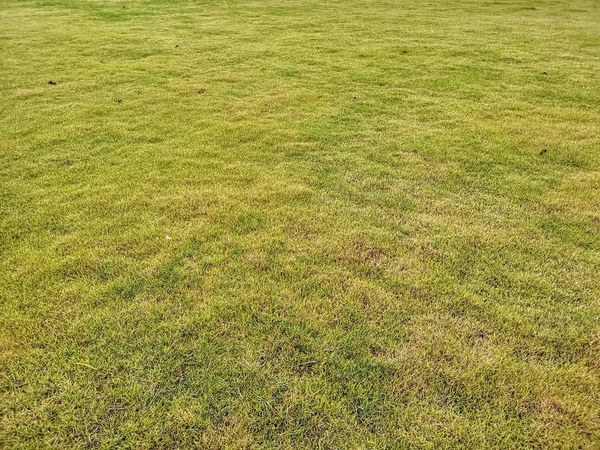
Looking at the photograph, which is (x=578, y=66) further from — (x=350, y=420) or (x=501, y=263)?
(x=350, y=420)

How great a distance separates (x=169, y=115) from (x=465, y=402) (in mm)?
6372

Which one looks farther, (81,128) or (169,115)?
(169,115)

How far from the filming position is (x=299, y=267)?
3.46 m

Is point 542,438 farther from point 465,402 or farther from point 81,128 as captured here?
point 81,128

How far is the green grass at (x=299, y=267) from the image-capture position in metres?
2.37

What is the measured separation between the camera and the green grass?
237 centimetres

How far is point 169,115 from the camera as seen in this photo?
6848 millimetres

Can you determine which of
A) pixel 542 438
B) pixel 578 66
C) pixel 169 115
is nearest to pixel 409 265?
pixel 542 438

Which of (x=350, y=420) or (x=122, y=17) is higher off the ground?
(x=122, y=17)

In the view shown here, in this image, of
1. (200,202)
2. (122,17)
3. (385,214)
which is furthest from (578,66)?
(122,17)

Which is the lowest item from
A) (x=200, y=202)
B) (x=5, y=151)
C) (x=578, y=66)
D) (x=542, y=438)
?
(x=542, y=438)

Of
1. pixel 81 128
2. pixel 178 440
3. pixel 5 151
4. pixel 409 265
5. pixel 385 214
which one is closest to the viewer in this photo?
pixel 178 440

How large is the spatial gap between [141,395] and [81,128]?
5.30 m

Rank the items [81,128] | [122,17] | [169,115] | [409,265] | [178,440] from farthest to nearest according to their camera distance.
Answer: [122,17] → [169,115] → [81,128] → [409,265] → [178,440]
